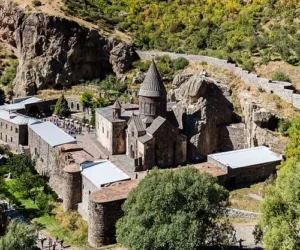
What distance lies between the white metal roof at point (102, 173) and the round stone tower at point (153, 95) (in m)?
5.16

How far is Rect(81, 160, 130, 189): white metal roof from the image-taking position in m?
30.8

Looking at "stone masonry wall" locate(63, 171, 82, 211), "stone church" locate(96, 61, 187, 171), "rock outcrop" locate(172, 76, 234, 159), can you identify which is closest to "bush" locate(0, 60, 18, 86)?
"stone church" locate(96, 61, 187, 171)

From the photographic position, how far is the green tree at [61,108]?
50.0 meters

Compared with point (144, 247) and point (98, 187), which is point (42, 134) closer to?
point (98, 187)

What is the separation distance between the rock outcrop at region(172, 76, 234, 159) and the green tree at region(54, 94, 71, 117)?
15.4 metres

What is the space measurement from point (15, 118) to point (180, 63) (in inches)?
709

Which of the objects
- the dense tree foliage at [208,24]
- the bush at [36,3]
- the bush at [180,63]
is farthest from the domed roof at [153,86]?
the bush at [36,3]

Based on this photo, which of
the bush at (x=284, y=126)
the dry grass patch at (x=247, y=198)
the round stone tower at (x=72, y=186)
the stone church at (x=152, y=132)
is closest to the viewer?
the dry grass patch at (x=247, y=198)

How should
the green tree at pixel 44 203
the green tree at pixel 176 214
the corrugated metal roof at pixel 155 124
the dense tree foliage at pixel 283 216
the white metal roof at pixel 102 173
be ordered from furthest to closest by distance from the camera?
the corrugated metal roof at pixel 155 124, the green tree at pixel 44 203, the white metal roof at pixel 102 173, the green tree at pixel 176 214, the dense tree foliage at pixel 283 216

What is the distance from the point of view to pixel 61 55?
2234 inches

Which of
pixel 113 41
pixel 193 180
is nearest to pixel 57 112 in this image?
pixel 113 41

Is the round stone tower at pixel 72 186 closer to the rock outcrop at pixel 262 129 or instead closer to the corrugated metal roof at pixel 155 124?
the corrugated metal roof at pixel 155 124

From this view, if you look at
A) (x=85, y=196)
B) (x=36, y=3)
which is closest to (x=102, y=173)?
(x=85, y=196)

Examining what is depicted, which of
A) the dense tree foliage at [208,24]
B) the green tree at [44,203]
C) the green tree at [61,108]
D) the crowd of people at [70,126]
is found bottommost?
the green tree at [44,203]
